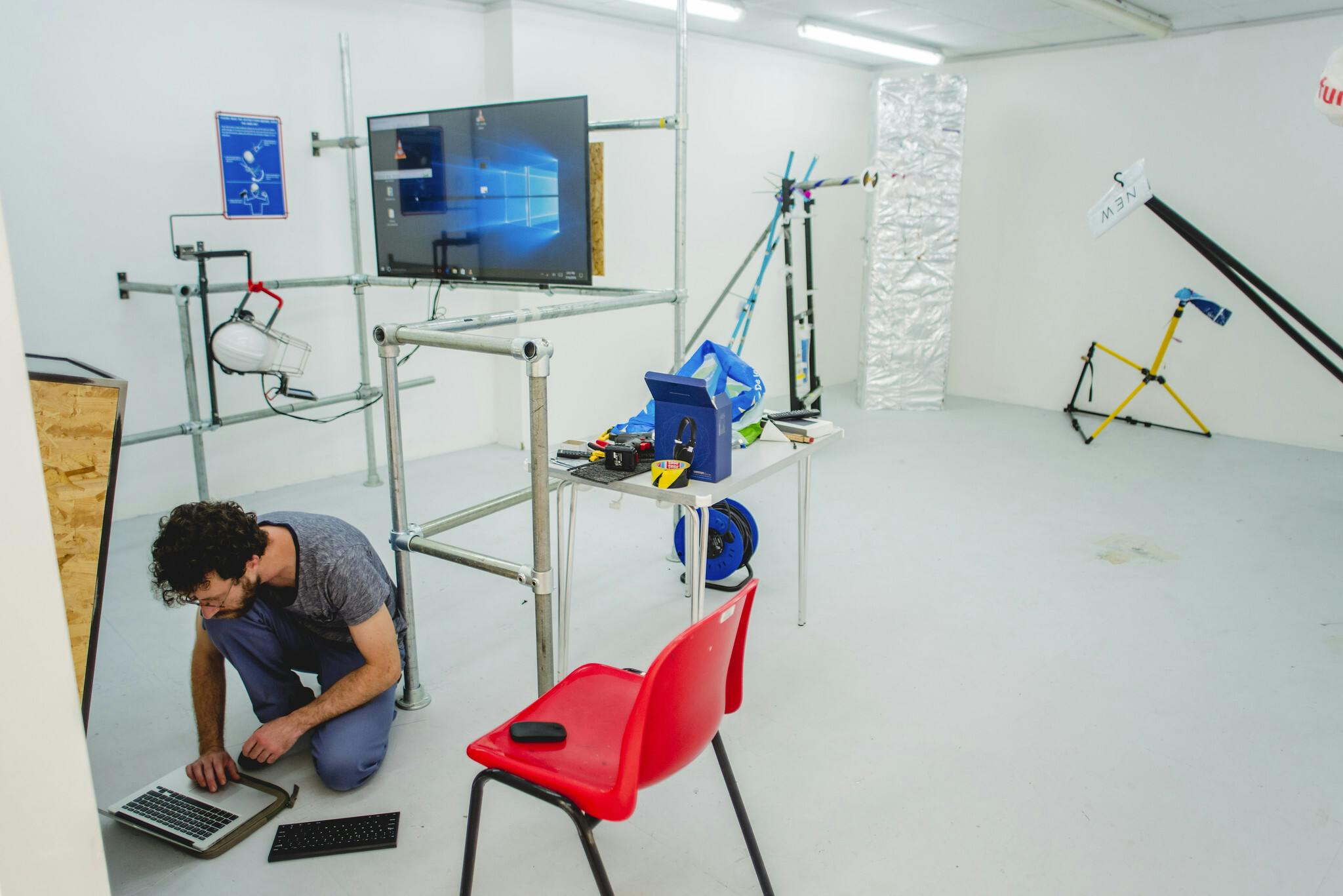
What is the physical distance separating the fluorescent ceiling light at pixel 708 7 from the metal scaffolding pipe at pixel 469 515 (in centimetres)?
282

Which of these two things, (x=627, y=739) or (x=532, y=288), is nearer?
(x=627, y=739)

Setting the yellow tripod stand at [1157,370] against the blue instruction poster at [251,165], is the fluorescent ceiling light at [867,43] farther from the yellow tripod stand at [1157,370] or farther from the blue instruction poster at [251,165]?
the blue instruction poster at [251,165]

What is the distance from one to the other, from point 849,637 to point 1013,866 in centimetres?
105

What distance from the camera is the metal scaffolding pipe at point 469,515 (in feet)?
7.43

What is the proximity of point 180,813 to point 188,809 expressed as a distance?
0.05 feet

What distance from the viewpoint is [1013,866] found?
6.28 feet

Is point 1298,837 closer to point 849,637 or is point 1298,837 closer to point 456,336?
point 849,637

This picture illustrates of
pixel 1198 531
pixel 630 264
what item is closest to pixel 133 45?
pixel 630 264

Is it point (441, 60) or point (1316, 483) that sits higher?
point (441, 60)

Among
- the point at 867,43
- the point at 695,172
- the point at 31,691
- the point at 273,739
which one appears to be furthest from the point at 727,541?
the point at 867,43

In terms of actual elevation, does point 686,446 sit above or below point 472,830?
above

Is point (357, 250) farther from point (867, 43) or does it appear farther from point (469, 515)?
point (867, 43)

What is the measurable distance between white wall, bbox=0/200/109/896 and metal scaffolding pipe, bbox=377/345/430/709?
1.35 metres

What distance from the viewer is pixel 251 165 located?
391 cm
